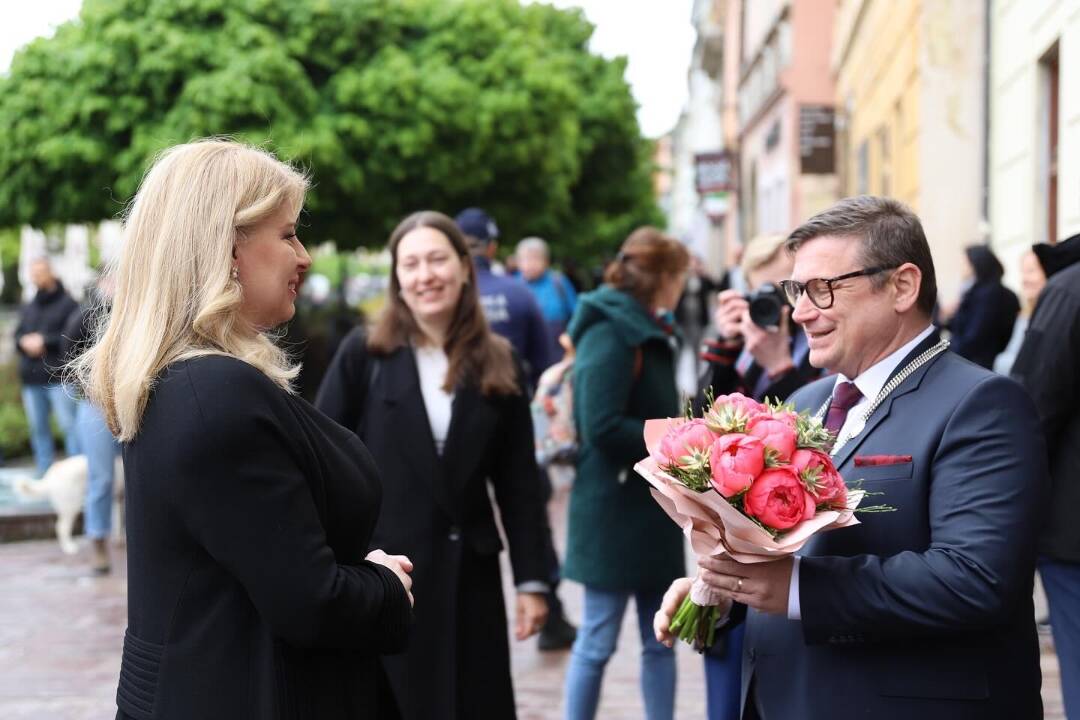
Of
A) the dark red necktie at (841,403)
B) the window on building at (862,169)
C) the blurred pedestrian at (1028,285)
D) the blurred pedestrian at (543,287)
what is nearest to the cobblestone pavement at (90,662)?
the blurred pedestrian at (1028,285)

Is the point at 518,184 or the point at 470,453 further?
the point at 518,184

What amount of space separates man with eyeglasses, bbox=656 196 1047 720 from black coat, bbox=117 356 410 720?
30.3 inches

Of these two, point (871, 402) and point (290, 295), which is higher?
point (290, 295)

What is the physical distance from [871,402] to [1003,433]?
328 millimetres

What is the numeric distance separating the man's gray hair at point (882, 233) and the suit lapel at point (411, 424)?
69.0 inches

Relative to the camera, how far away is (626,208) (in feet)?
107

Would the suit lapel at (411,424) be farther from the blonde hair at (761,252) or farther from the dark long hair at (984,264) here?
the dark long hair at (984,264)

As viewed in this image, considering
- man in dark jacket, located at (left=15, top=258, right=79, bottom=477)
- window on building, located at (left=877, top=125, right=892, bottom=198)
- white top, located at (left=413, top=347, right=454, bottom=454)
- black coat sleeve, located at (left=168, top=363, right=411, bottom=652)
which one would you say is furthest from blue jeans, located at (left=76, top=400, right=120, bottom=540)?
window on building, located at (left=877, top=125, right=892, bottom=198)

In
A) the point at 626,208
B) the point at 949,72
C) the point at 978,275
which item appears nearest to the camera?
the point at 978,275

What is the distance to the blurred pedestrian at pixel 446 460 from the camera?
3971 mm

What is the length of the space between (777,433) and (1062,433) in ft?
7.84

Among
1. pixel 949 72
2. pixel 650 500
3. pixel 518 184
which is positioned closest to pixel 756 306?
pixel 650 500

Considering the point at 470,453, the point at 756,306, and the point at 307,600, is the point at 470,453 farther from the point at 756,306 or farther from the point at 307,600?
the point at 307,600

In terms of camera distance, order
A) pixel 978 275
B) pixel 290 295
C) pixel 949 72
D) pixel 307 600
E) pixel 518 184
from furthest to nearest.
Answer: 1. pixel 518 184
2. pixel 949 72
3. pixel 978 275
4. pixel 290 295
5. pixel 307 600
